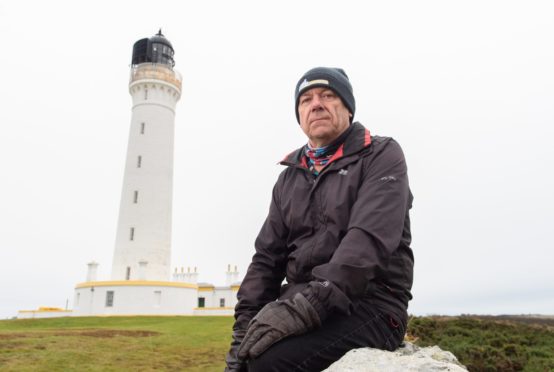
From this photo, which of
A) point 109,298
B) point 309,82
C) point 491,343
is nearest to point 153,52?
point 109,298

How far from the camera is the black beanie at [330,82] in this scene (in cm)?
307

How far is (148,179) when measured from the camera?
96.7 ft

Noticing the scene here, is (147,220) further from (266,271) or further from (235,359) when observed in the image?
(235,359)

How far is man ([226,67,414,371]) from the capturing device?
2344 millimetres

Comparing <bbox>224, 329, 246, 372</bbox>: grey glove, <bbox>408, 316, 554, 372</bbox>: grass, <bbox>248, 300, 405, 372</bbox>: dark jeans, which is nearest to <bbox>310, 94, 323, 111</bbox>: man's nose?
<bbox>248, 300, 405, 372</bbox>: dark jeans

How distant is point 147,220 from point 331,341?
2779 cm

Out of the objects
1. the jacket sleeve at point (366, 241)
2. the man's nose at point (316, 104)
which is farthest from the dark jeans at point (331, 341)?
the man's nose at point (316, 104)

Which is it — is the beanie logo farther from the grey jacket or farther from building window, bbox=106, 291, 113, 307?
building window, bbox=106, 291, 113, 307

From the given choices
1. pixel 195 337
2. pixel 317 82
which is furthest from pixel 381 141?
pixel 195 337

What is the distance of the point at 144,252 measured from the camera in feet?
→ 92.8

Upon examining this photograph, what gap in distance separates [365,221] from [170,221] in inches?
1123

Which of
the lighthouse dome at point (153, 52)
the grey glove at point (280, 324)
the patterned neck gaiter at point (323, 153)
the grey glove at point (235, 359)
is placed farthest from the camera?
the lighthouse dome at point (153, 52)

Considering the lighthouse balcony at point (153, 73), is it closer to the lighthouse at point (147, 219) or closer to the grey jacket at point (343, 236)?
the lighthouse at point (147, 219)

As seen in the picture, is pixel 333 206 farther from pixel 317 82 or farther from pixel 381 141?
pixel 317 82
